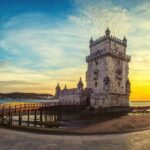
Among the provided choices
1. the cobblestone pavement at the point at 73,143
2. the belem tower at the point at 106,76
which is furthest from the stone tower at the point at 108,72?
the cobblestone pavement at the point at 73,143

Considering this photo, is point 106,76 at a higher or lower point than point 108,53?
lower

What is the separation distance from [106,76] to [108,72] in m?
1.40

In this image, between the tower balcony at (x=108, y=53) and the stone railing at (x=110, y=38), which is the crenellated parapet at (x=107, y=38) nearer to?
the stone railing at (x=110, y=38)

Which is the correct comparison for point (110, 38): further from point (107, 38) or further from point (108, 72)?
point (108, 72)

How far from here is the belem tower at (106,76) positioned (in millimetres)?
50188

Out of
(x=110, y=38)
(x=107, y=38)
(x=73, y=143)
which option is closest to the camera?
(x=73, y=143)

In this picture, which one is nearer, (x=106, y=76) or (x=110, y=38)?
(x=106, y=76)

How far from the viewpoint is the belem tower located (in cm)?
5019

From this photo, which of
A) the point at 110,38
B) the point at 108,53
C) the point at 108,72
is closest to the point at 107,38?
the point at 110,38

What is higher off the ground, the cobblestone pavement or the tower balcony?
the tower balcony

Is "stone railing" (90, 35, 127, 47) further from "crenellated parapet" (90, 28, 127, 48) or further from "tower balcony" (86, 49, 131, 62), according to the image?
"tower balcony" (86, 49, 131, 62)

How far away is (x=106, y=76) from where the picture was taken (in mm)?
49750

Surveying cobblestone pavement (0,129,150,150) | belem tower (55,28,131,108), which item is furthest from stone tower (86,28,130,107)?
cobblestone pavement (0,129,150,150)

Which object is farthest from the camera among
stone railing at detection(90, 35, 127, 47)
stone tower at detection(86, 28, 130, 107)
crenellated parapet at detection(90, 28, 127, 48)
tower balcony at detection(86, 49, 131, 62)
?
stone railing at detection(90, 35, 127, 47)
